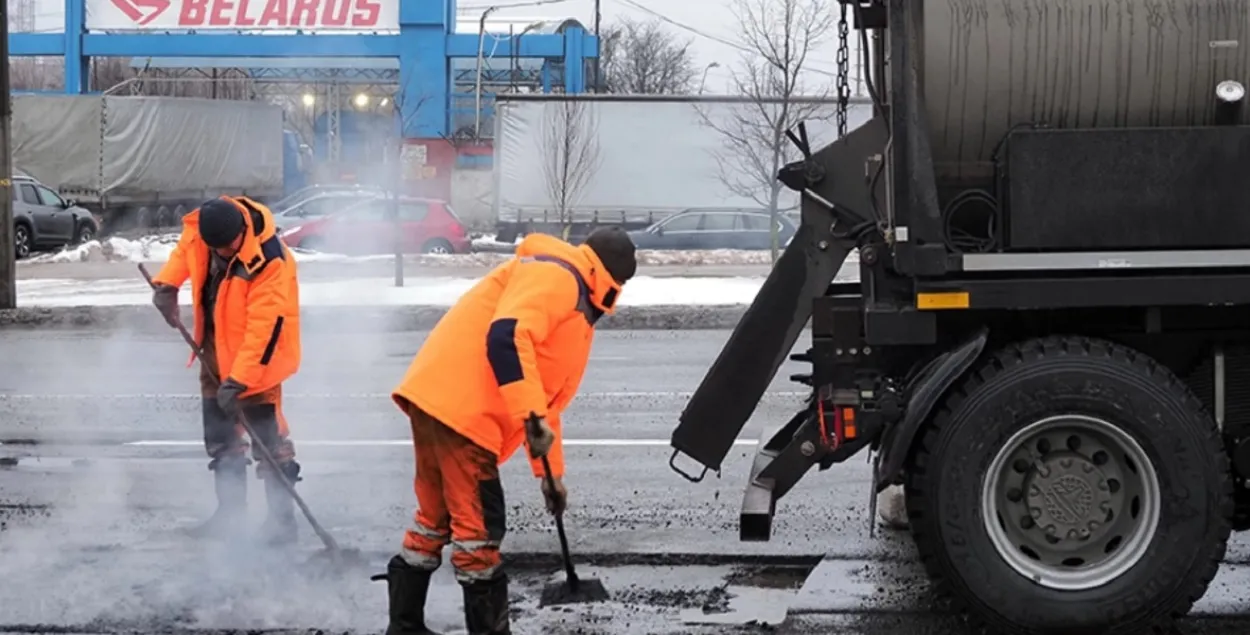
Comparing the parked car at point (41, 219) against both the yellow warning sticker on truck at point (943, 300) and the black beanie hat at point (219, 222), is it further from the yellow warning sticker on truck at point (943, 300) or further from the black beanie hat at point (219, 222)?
the yellow warning sticker on truck at point (943, 300)

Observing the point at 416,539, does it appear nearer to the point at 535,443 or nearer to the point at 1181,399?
the point at 535,443

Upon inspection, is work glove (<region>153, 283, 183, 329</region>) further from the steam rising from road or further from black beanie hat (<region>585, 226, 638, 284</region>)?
black beanie hat (<region>585, 226, 638, 284</region>)

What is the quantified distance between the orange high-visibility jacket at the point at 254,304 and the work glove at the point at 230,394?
0.03 meters

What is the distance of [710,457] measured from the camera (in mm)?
5781

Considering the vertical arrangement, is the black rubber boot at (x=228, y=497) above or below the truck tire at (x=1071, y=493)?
below

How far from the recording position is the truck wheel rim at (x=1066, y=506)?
5.20 m

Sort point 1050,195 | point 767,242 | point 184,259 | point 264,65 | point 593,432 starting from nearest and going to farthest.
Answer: point 1050,195
point 184,259
point 593,432
point 767,242
point 264,65

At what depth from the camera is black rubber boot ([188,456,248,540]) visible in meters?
7.26

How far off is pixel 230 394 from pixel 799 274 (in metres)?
2.55

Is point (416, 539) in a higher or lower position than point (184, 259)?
lower

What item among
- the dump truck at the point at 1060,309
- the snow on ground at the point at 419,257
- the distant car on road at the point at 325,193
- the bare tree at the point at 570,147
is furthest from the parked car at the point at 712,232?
the dump truck at the point at 1060,309

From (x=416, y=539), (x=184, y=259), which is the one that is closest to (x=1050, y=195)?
(x=416, y=539)

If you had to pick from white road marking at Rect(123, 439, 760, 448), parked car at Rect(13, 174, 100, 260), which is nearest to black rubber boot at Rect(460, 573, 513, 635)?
white road marking at Rect(123, 439, 760, 448)

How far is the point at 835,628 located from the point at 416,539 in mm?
1501
